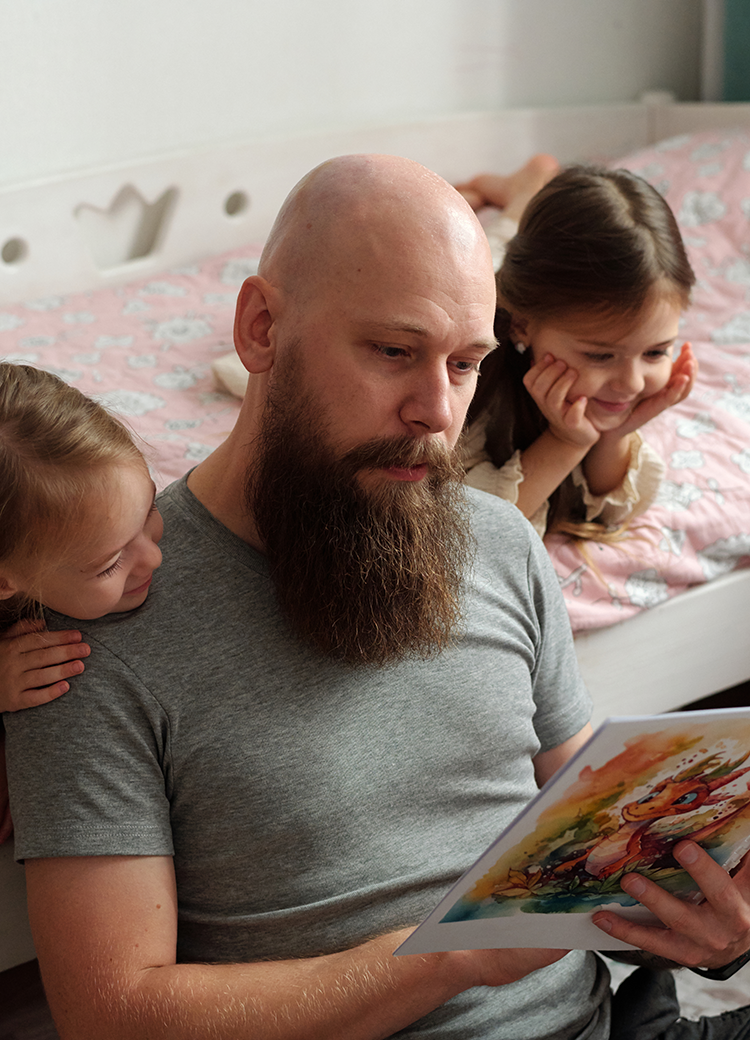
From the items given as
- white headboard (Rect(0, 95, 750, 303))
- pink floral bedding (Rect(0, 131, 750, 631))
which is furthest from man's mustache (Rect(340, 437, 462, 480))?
white headboard (Rect(0, 95, 750, 303))

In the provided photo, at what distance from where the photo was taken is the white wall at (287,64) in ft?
7.15

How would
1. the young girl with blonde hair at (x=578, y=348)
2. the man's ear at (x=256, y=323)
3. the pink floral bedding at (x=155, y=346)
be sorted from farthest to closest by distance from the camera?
1. the pink floral bedding at (x=155, y=346)
2. the young girl with blonde hair at (x=578, y=348)
3. the man's ear at (x=256, y=323)

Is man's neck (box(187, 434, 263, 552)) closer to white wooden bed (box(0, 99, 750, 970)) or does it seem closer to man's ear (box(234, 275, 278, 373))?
man's ear (box(234, 275, 278, 373))

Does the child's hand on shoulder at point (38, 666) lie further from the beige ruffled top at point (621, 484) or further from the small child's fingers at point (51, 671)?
the beige ruffled top at point (621, 484)

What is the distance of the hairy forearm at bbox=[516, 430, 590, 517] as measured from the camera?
1.28 m

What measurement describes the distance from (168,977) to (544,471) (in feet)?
2.51

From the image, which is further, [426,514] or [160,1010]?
[426,514]

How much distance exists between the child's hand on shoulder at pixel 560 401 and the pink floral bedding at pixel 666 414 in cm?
15

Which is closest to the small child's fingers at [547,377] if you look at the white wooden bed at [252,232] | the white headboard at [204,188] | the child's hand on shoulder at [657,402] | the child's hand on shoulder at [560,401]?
the child's hand on shoulder at [560,401]

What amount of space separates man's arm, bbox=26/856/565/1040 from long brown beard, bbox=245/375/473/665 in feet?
0.71

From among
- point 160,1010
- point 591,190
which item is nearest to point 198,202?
point 591,190

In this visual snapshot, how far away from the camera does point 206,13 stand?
2330 mm

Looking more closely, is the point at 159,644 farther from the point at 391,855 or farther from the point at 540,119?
the point at 540,119

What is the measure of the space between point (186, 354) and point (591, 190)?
856 millimetres
